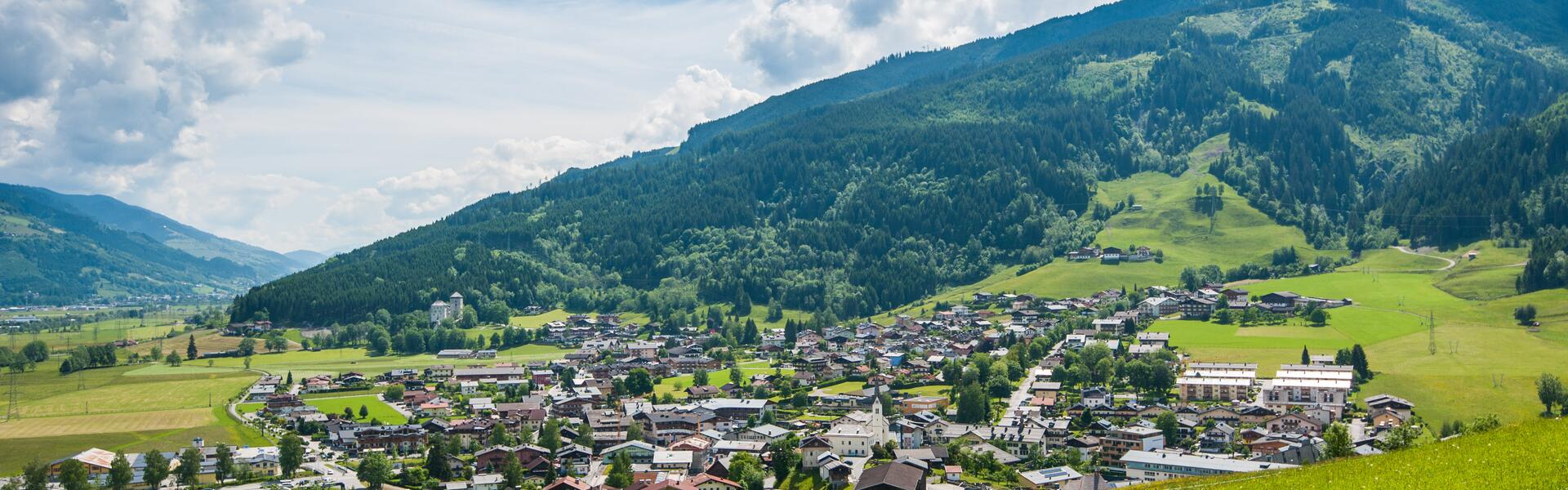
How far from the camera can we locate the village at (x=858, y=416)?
7894cm

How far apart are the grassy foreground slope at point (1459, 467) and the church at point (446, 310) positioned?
155 m

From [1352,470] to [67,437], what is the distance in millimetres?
92792

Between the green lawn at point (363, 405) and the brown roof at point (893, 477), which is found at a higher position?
the green lawn at point (363, 405)

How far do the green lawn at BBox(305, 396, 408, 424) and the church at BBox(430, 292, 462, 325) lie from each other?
61.8 m

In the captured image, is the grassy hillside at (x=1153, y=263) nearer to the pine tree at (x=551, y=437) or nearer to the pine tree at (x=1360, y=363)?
the pine tree at (x=1360, y=363)

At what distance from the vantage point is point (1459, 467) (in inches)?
1420

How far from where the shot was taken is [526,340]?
168875 millimetres

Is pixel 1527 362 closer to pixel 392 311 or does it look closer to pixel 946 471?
pixel 946 471

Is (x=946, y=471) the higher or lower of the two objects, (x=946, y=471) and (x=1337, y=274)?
the lower

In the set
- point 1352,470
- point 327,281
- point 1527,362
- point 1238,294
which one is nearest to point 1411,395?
point 1527,362

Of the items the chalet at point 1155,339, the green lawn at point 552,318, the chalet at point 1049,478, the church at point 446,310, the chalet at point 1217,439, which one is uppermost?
A: the church at point 446,310

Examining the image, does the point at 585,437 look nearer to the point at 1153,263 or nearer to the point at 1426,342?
the point at 1426,342

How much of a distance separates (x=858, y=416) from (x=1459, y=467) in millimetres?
59894

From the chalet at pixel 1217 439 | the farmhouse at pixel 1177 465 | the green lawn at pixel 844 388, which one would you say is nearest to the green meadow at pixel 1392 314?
the chalet at pixel 1217 439
